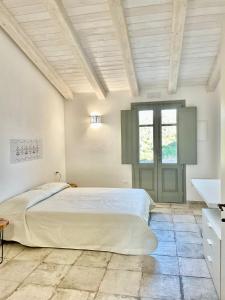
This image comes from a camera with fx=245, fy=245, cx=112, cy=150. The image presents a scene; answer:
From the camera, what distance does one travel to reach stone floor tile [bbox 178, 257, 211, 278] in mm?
2551

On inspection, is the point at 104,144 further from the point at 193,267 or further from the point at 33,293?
the point at 33,293

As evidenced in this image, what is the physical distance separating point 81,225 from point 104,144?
111 inches

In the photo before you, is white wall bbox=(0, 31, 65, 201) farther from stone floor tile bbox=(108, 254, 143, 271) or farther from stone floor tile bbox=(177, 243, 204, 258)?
stone floor tile bbox=(177, 243, 204, 258)

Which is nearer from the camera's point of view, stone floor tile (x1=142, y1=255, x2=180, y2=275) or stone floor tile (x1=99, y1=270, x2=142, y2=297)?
stone floor tile (x1=99, y1=270, x2=142, y2=297)

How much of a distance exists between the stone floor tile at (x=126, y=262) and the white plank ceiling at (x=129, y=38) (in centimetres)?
299

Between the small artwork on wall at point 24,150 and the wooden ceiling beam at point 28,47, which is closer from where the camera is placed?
the wooden ceiling beam at point 28,47

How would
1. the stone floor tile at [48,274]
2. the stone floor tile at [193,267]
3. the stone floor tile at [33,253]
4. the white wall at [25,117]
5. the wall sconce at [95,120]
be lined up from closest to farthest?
the stone floor tile at [48,274] → the stone floor tile at [193,267] → the stone floor tile at [33,253] → the white wall at [25,117] → the wall sconce at [95,120]

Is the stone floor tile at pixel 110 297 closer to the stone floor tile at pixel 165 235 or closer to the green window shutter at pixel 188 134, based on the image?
the stone floor tile at pixel 165 235

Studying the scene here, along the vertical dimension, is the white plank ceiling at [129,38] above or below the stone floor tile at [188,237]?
above

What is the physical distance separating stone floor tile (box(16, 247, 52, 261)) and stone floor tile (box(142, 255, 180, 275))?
1.24 meters

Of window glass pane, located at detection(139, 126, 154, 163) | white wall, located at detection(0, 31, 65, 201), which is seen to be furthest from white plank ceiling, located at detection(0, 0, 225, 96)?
window glass pane, located at detection(139, 126, 154, 163)

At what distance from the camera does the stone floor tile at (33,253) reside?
297 centimetres

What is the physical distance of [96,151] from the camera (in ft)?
19.0

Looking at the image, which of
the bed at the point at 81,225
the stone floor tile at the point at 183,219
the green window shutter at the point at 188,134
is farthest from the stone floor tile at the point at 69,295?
the green window shutter at the point at 188,134
